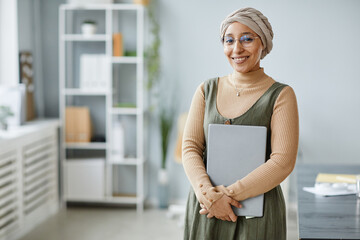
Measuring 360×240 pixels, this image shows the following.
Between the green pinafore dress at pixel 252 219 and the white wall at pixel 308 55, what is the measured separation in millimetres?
2333

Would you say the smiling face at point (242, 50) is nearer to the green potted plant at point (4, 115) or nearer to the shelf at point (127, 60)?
the green potted plant at point (4, 115)

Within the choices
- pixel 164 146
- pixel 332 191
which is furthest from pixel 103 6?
pixel 332 191

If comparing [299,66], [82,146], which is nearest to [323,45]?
[299,66]

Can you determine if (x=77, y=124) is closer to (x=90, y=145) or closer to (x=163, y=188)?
(x=90, y=145)

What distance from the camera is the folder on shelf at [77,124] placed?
4203mm

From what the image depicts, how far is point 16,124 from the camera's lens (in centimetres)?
386

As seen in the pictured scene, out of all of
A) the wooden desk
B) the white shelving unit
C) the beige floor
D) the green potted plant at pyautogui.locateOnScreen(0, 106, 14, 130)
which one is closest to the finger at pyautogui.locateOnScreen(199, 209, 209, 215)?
the wooden desk

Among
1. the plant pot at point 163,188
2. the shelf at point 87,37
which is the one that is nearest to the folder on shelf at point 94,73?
the shelf at point 87,37

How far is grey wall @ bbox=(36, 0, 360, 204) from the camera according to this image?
3.95 m

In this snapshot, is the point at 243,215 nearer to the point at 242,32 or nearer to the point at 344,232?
the point at 344,232

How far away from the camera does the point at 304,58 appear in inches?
157

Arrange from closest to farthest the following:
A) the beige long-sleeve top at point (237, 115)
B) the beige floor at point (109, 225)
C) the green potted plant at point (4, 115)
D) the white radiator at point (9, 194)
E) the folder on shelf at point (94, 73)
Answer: the beige long-sleeve top at point (237, 115), the white radiator at point (9, 194), the green potted plant at point (4, 115), the beige floor at point (109, 225), the folder on shelf at point (94, 73)

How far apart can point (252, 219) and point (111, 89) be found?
9.08 feet

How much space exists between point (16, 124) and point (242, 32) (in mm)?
2789
